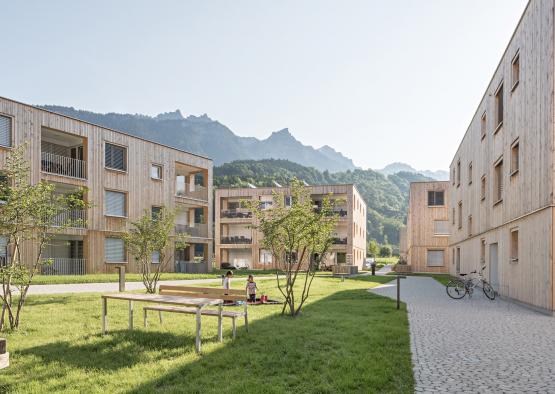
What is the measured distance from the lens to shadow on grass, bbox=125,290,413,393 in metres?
5.07

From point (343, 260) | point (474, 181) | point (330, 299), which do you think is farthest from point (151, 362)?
point (343, 260)

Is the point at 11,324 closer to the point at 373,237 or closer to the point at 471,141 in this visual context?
the point at 471,141

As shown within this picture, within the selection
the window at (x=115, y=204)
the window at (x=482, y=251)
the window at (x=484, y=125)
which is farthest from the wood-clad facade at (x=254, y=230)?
the window at (x=484, y=125)

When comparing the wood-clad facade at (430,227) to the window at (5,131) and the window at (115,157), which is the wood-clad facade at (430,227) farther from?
the window at (5,131)

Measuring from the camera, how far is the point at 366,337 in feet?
25.8

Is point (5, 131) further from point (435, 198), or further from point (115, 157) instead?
point (435, 198)

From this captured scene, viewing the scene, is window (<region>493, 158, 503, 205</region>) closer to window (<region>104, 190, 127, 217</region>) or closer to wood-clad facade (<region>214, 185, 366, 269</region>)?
window (<region>104, 190, 127, 217</region>)

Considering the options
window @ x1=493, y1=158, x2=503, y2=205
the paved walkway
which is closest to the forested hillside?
window @ x1=493, y1=158, x2=503, y2=205

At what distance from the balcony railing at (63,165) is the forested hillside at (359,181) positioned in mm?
46462

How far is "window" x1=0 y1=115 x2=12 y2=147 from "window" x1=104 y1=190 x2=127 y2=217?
21.1 feet

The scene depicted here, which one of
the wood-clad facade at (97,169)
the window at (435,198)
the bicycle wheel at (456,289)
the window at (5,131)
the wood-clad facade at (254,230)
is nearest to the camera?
the bicycle wheel at (456,289)

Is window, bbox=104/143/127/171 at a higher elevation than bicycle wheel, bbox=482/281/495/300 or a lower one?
higher

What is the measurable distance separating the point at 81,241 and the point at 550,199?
2319 cm

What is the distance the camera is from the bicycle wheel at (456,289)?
637 inches
